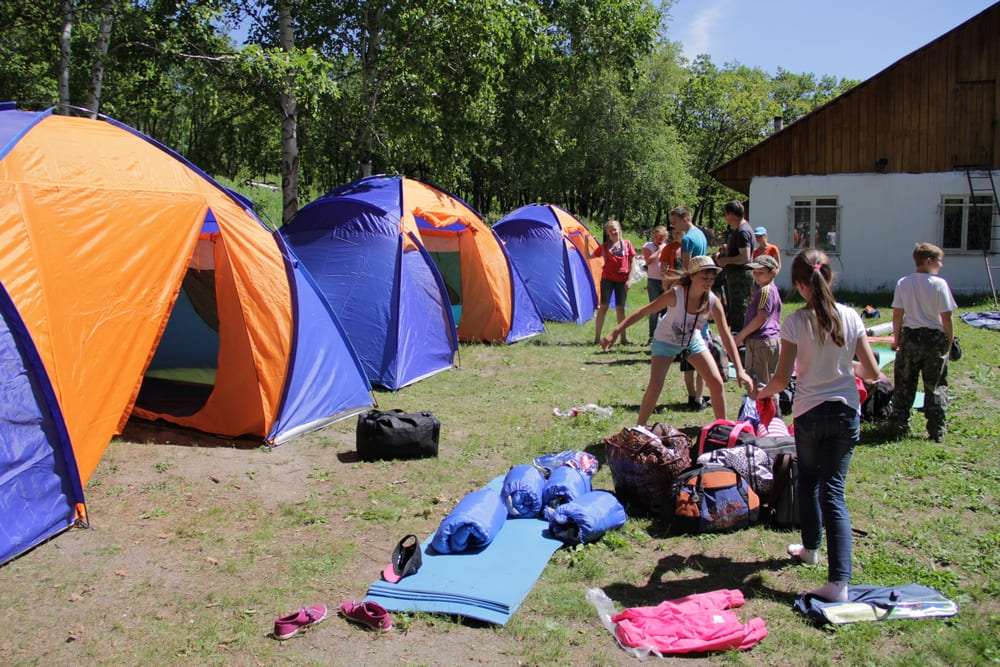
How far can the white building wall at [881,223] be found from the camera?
1622cm

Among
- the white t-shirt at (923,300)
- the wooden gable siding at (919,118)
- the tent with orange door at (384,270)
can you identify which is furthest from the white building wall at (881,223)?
the white t-shirt at (923,300)

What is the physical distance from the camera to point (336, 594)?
12.8ft

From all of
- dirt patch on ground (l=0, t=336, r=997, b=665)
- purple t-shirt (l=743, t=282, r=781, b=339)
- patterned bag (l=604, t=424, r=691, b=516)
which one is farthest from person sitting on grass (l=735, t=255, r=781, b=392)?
patterned bag (l=604, t=424, r=691, b=516)

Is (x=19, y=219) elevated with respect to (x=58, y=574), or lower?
elevated

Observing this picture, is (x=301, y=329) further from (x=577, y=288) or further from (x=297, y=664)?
(x=577, y=288)

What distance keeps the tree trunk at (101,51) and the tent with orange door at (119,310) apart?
19.8 feet

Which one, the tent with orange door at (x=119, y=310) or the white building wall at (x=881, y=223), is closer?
the tent with orange door at (x=119, y=310)

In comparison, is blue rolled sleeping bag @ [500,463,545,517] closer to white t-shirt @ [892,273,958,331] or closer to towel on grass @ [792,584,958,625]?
towel on grass @ [792,584,958,625]

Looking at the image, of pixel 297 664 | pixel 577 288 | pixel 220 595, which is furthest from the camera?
pixel 577 288

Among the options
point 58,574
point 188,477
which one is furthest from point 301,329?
point 58,574

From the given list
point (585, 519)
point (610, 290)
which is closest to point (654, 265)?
point (610, 290)

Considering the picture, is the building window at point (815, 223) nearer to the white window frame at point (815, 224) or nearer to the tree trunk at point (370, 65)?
the white window frame at point (815, 224)

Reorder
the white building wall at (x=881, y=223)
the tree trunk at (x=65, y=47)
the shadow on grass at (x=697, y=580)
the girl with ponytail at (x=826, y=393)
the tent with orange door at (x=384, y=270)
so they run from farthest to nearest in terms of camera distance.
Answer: the white building wall at (x=881, y=223) → the tree trunk at (x=65, y=47) → the tent with orange door at (x=384, y=270) → the shadow on grass at (x=697, y=580) → the girl with ponytail at (x=826, y=393)

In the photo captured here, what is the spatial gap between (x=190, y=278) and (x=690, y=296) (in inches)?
197
